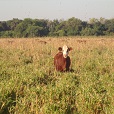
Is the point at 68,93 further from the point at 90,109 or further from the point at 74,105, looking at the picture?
the point at 90,109

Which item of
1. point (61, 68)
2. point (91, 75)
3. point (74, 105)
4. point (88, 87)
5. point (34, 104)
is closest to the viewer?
point (34, 104)

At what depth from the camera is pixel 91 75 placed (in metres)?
5.98

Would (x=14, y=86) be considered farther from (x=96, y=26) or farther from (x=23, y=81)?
(x=96, y=26)

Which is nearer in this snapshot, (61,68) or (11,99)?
(11,99)

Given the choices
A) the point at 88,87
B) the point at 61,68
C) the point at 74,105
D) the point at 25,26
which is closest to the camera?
the point at 74,105

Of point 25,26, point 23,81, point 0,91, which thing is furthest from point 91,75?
point 25,26

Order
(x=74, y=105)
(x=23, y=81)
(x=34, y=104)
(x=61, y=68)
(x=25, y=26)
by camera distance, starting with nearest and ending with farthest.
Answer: (x=34, y=104) < (x=74, y=105) < (x=23, y=81) < (x=61, y=68) < (x=25, y=26)

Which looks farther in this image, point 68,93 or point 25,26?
point 25,26

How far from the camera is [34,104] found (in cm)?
366

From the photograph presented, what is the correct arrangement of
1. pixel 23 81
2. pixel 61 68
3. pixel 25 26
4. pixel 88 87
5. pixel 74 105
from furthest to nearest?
1. pixel 25 26
2. pixel 61 68
3. pixel 23 81
4. pixel 88 87
5. pixel 74 105

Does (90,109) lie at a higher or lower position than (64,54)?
lower

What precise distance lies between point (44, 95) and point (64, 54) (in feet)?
10.5

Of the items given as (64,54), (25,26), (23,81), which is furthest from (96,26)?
(23,81)

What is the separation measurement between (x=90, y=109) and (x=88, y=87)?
728 millimetres
